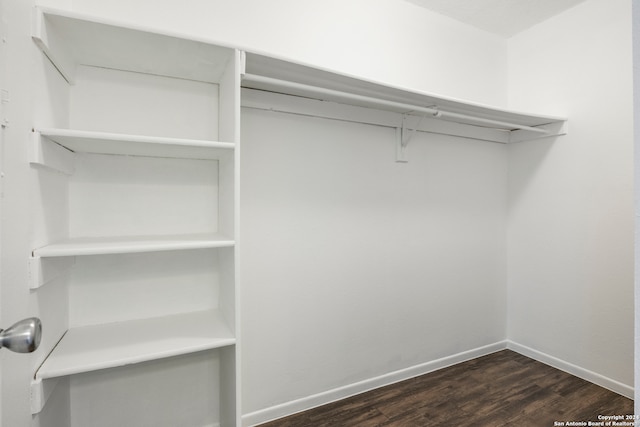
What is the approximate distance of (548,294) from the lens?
2533mm

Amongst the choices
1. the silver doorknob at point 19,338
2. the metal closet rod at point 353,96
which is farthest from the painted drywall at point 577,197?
the silver doorknob at point 19,338

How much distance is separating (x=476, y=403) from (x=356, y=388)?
0.74 meters

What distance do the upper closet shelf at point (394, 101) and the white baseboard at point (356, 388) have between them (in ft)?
5.65

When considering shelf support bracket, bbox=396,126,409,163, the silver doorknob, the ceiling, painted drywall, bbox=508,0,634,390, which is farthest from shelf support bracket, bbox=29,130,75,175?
painted drywall, bbox=508,0,634,390

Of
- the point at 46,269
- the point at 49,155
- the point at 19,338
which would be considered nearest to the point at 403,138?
the point at 49,155

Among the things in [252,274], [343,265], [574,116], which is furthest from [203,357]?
[574,116]

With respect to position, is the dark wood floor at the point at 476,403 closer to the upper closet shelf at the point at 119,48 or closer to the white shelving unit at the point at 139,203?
the white shelving unit at the point at 139,203

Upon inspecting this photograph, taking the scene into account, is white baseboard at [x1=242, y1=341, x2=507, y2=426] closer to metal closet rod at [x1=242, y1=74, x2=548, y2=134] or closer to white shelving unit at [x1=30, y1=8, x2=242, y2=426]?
white shelving unit at [x1=30, y1=8, x2=242, y2=426]

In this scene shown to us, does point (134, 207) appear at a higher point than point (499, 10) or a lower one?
lower

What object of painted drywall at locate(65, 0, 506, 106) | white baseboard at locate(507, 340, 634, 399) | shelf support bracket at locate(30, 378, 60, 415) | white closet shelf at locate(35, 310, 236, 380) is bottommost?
white baseboard at locate(507, 340, 634, 399)

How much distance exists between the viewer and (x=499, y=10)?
236 centimetres

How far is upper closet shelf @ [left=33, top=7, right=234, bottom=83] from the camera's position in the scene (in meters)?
1.10

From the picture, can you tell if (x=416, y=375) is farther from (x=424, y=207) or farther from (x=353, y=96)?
(x=353, y=96)

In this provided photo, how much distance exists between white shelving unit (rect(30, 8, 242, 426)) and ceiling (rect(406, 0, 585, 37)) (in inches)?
70.4
